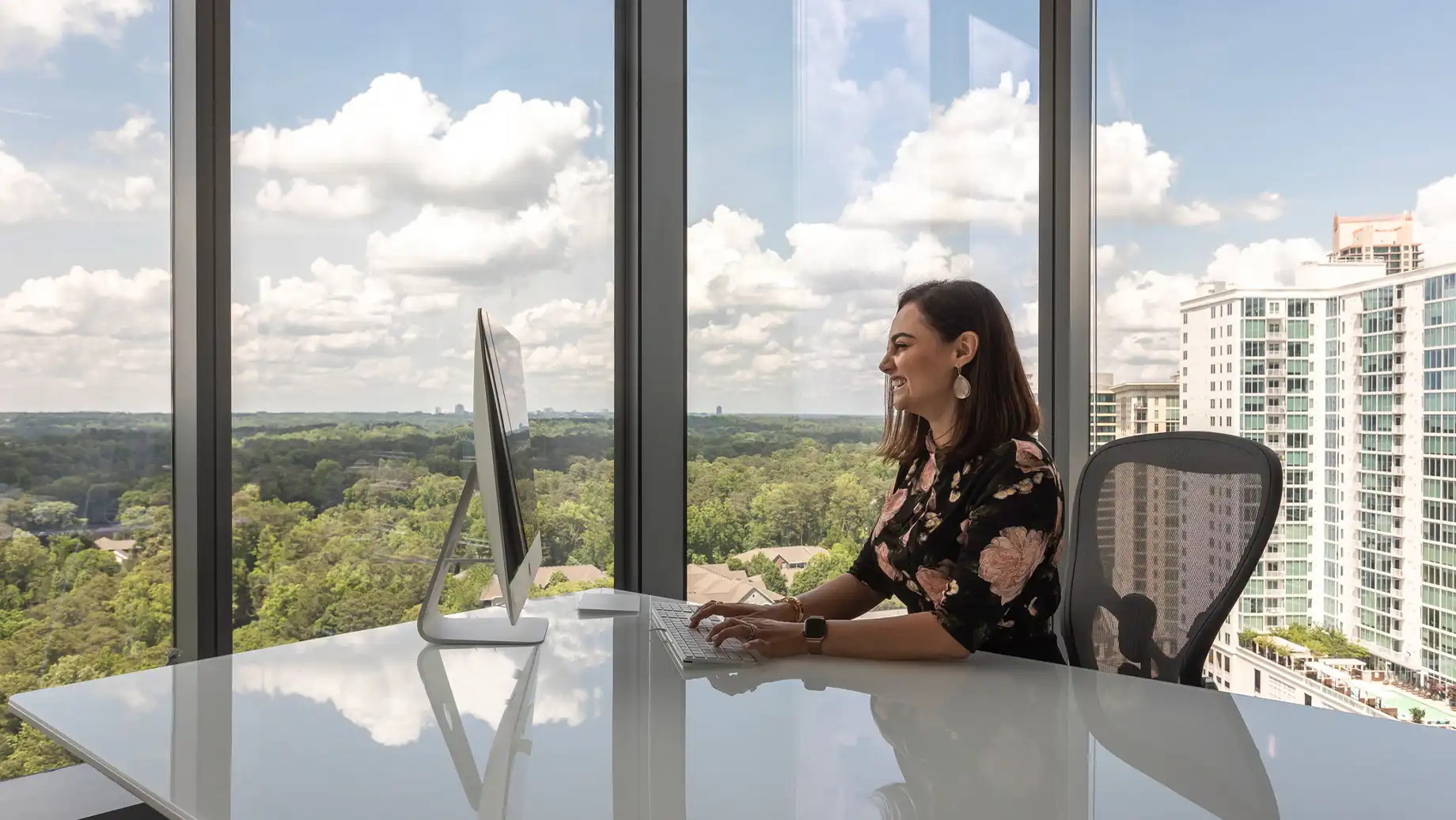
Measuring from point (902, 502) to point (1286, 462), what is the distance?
45.4 inches

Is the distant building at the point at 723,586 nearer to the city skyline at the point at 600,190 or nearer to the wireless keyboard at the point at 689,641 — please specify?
the city skyline at the point at 600,190

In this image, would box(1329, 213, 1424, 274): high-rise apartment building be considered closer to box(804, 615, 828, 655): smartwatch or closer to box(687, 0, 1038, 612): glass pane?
box(687, 0, 1038, 612): glass pane

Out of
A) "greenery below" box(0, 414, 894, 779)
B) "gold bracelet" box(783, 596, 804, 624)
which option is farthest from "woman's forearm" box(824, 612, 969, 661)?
"greenery below" box(0, 414, 894, 779)

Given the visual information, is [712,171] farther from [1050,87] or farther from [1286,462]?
[1286,462]

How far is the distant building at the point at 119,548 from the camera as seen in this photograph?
88.3 inches

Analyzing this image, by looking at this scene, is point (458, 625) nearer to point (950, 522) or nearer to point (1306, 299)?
point (950, 522)

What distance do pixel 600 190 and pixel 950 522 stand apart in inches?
85.2

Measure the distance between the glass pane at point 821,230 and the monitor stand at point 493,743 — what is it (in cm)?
178

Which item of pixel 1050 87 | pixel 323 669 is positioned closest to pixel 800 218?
pixel 1050 87

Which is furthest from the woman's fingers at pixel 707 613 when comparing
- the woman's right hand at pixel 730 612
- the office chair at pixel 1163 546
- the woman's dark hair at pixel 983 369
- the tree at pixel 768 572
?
the tree at pixel 768 572

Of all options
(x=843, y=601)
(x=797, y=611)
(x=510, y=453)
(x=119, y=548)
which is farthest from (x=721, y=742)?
(x=119, y=548)

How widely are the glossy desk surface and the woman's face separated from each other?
18.1 inches

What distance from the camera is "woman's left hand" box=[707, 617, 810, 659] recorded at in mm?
1477

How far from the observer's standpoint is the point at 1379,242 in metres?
2.19
